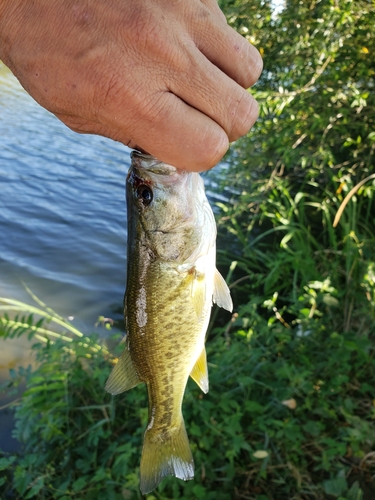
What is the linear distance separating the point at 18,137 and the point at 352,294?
30.1 feet

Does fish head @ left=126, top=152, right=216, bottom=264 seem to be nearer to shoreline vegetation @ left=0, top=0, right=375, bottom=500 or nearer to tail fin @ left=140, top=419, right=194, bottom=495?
tail fin @ left=140, top=419, right=194, bottom=495

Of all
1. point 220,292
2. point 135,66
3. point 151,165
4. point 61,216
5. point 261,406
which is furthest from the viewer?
point 61,216

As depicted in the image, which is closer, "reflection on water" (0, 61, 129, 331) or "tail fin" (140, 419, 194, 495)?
"tail fin" (140, 419, 194, 495)

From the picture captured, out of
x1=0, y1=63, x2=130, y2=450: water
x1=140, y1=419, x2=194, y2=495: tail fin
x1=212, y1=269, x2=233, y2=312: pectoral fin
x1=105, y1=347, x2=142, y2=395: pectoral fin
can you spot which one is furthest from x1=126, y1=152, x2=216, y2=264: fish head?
x1=0, y1=63, x2=130, y2=450: water

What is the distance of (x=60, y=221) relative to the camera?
26.3 ft

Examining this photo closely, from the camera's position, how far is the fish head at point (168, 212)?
5.35 feet

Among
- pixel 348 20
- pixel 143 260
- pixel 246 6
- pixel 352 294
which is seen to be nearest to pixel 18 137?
pixel 246 6

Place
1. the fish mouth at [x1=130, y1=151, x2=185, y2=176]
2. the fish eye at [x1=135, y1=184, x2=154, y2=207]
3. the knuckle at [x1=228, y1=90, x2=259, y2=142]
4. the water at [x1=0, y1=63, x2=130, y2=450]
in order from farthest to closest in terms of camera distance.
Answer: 1. the water at [x1=0, y1=63, x2=130, y2=450]
2. the fish eye at [x1=135, y1=184, x2=154, y2=207]
3. the fish mouth at [x1=130, y1=151, x2=185, y2=176]
4. the knuckle at [x1=228, y1=90, x2=259, y2=142]

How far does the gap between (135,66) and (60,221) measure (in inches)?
283

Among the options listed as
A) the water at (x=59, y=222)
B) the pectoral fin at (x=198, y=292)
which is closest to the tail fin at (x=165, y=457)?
the pectoral fin at (x=198, y=292)

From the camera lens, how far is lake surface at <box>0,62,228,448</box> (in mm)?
6145

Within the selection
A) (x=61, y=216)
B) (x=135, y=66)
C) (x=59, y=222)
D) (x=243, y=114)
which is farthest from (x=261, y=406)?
(x=61, y=216)

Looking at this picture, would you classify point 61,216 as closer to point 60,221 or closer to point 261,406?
point 60,221

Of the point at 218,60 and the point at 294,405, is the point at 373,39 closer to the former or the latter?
the point at 294,405
